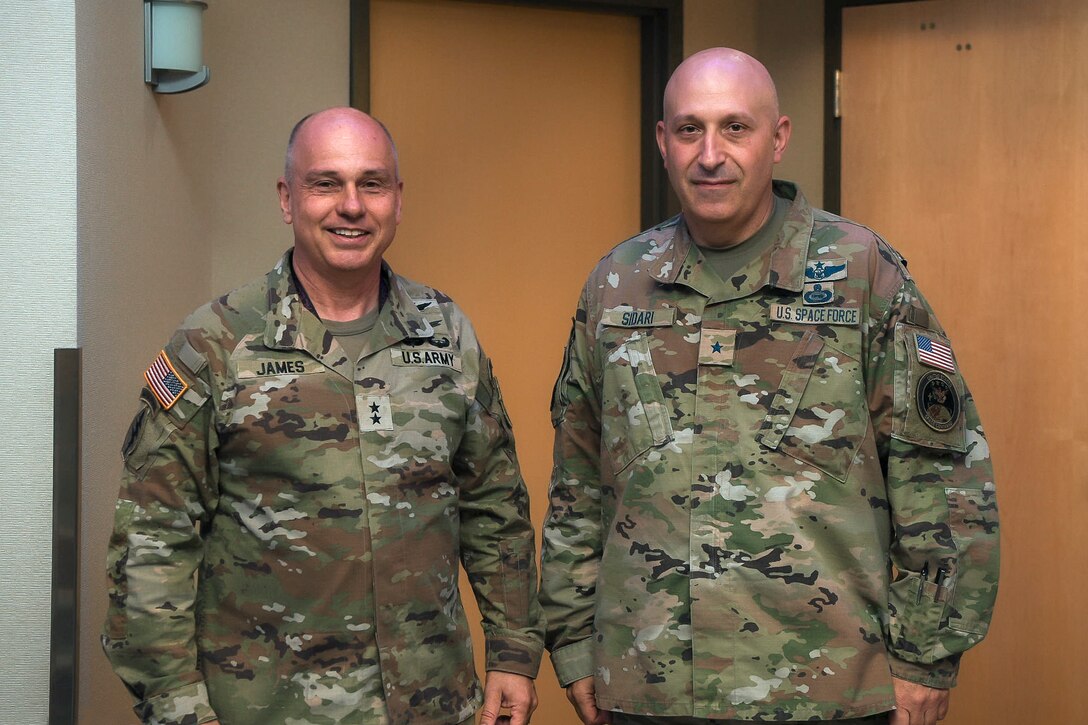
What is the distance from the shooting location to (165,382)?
81.0 inches

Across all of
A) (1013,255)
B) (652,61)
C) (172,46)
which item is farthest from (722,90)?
(652,61)

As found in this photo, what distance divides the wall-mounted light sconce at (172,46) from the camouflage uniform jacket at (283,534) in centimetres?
98

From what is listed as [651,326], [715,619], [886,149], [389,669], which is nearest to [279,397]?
[389,669]

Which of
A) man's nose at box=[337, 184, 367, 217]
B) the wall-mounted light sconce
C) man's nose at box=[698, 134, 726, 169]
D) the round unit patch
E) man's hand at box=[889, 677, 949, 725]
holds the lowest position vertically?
man's hand at box=[889, 677, 949, 725]

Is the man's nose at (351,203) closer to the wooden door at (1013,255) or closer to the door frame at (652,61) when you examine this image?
the door frame at (652,61)

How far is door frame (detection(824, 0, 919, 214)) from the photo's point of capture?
3713 mm

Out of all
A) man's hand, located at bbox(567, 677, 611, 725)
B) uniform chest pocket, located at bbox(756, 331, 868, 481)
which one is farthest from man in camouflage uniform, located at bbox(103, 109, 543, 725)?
uniform chest pocket, located at bbox(756, 331, 868, 481)

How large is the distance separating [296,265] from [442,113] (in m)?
1.61

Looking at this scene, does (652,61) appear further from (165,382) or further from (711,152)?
(165,382)

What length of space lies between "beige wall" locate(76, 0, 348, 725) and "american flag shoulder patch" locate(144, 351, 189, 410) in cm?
36

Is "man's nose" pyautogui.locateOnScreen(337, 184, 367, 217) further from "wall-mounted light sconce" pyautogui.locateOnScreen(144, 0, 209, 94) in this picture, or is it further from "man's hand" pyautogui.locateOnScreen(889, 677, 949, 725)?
"man's hand" pyautogui.locateOnScreen(889, 677, 949, 725)

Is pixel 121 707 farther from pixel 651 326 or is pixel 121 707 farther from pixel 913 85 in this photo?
pixel 913 85

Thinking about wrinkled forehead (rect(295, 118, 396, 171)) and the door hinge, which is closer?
wrinkled forehead (rect(295, 118, 396, 171))

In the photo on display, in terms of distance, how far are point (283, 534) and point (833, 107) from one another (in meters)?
2.31
